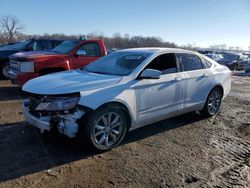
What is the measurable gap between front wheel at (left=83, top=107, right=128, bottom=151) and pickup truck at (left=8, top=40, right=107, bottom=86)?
422cm

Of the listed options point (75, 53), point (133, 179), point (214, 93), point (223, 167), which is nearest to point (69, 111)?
point (133, 179)

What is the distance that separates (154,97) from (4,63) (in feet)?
26.4

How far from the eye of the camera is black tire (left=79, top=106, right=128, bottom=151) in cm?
403

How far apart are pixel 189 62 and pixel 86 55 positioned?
402 centimetres

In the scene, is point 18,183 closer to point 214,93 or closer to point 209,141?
point 209,141

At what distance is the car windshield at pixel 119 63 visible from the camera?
16.1ft

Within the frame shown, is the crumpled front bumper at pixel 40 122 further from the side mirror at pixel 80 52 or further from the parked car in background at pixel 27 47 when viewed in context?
the parked car in background at pixel 27 47

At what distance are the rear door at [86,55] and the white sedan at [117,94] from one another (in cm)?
312

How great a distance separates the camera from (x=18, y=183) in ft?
11.0

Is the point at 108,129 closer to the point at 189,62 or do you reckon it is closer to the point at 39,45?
the point at 189,62

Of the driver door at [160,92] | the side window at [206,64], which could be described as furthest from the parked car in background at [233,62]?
the driver door at [160,92]

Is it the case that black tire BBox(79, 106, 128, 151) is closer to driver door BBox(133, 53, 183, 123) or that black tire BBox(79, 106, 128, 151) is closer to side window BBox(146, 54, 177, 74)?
driver door BBox(133, 53, 183, 123)

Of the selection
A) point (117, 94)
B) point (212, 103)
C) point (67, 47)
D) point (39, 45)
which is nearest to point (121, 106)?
point (117, 94)

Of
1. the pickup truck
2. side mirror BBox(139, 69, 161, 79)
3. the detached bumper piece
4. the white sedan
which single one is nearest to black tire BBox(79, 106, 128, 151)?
the white sedan
